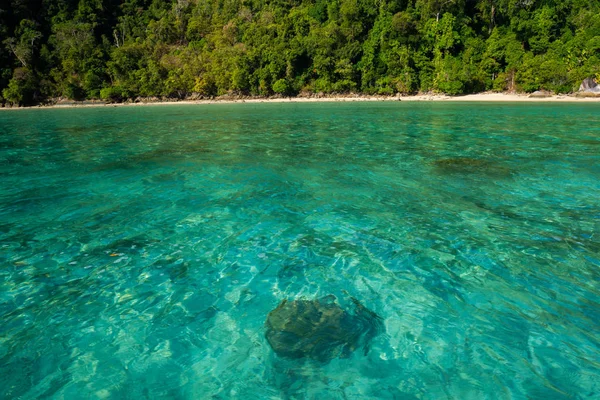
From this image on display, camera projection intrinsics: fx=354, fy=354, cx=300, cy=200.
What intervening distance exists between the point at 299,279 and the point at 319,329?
128 cm

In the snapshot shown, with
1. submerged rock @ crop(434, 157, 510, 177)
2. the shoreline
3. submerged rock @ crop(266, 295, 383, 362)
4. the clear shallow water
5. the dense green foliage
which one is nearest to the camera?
the clear shallow water

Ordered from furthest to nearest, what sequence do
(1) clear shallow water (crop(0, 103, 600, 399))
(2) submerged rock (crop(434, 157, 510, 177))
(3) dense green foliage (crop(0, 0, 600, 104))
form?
(3) dense green foliage (crop(0, 0, 600, 104)) → (2) submerged rock (crop(434, 157, 510, 177)) → (1) clear shallow water (crop(0, 103, 600, 399))

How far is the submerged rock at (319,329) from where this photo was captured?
3.79 meters

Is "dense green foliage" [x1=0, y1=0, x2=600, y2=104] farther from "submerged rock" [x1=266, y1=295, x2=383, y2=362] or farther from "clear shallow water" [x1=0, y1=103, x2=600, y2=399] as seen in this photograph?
"submerged rock" [x1=266, y1=295, x2=383, y2=362]

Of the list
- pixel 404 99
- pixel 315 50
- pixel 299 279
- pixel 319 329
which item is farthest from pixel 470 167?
pixel 315 50

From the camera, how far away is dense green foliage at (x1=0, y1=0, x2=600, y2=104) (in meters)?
60.6

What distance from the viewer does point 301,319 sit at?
4180 millimetres

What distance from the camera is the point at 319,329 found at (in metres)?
4.02

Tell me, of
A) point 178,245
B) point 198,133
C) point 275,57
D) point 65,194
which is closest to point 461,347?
point 178,245

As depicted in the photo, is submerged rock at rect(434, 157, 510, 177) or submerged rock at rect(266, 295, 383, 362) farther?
submerged rock at rect(434, 157, 510, 177)

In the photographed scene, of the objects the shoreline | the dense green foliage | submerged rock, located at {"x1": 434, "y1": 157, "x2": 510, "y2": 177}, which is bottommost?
the shoreline

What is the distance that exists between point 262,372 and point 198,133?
21844mm

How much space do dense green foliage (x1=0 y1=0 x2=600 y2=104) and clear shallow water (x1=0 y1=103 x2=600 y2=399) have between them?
59444 millimetres

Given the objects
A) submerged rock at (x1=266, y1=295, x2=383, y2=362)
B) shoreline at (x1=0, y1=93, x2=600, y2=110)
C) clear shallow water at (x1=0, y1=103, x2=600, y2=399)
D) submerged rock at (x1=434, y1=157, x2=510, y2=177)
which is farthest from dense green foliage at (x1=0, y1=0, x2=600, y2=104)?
submerged rock at (x1=266, y1=295, x2=383, y2=362)
